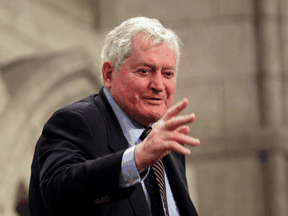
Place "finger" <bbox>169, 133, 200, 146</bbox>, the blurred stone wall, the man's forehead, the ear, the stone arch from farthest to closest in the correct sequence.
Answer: the blurred stone wall
the stone arch
the ear
the man's forehead
"finger" <bbox>169, 133, 200, 146</bbox>

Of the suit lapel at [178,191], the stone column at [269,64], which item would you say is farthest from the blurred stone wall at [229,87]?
the suit lapel at [178,191]

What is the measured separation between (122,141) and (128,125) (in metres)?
0.09

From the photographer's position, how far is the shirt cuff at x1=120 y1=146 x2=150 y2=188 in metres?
0.86

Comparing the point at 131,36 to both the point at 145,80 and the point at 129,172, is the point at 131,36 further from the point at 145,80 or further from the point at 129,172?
the point at 129,172

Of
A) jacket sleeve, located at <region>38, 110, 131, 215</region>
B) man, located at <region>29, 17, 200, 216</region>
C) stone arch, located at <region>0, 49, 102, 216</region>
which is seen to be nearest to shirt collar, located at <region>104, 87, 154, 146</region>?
man, located at <region>29, 17, 200, 216</region>

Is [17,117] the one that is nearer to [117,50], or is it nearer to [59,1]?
[59,1]

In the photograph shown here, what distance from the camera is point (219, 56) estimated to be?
3.68 m

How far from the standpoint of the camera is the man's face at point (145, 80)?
1.18 meters

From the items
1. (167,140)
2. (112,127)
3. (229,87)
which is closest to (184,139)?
(167,140)

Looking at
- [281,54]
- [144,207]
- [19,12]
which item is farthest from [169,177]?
[281,54]

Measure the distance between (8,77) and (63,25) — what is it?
865 millimetres

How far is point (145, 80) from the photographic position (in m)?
1.19

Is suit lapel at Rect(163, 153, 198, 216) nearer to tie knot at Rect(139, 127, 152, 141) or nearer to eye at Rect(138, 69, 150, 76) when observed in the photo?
tie knot at Rect(139, 127, 152, 141)

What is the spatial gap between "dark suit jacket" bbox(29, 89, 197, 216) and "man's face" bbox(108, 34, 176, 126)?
90 mm
